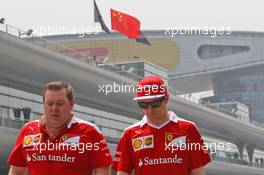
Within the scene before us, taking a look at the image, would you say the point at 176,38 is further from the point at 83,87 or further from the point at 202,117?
the point at 83,87

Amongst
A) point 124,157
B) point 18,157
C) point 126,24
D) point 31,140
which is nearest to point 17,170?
point 18,157

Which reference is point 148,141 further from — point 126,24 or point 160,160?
point 126,24

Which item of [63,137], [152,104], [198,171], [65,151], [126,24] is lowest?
[198,171]

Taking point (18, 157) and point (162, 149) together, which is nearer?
point (18, 157)

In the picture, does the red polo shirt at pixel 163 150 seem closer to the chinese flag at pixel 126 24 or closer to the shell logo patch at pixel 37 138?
the shell logo patch at pixel 37 138

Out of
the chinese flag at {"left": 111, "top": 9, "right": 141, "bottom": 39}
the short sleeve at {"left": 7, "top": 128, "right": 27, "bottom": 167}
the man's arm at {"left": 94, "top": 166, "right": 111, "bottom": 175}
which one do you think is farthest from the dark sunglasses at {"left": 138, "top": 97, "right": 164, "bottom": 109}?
the chinese flag at {"left": 111, "top": 9, "right": 141, "bottom": 39}

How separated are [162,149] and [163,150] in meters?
0.01

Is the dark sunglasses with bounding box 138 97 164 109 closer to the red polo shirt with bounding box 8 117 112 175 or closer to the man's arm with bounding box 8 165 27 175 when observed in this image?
the red polo shirt with bounding box 8 117 112 175

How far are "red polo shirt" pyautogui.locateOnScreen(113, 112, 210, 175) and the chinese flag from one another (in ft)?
151

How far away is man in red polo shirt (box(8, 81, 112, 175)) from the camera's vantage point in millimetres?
5477

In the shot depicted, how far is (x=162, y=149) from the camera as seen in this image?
611 cm

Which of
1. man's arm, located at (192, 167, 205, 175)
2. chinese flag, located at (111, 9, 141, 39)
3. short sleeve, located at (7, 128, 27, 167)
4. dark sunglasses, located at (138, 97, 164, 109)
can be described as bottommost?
man's arm, located at (192, 167, 205, 175)

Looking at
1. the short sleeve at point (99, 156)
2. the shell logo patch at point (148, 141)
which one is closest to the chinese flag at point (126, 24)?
the shell logo patch at point (148, 141)

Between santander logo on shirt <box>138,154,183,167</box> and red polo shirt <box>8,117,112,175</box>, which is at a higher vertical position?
red polo shirt <box>8,117,112,175</box>
